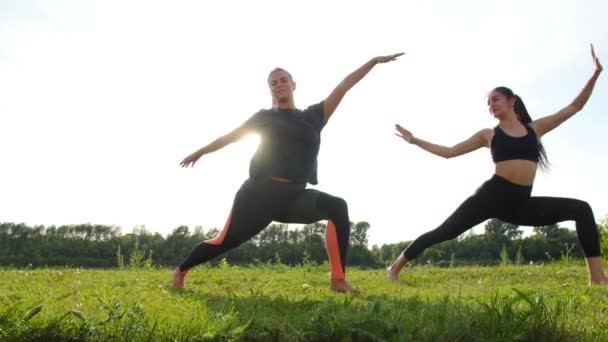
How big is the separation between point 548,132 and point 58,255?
Result: 44.2 meters

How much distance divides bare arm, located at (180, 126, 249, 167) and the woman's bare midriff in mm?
3201

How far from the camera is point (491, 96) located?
271 inches

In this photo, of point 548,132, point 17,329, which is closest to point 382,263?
point 548,132

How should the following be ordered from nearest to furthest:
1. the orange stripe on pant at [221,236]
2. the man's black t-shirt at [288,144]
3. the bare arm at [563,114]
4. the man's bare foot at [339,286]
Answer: the man's bare foot at [339,286] → the man's black t-shirt at [288,144] → the orange stripe on pant at [221,236] → the bare arm at [563,114]

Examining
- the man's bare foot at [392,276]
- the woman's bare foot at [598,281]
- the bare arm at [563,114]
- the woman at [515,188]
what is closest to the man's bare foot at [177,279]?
the man's bare foot at [392,276]

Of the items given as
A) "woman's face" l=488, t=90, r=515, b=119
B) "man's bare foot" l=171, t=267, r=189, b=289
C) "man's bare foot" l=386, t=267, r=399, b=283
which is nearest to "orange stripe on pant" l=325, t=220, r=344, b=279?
"man's bare foot" l=171, t=267, r=189, b=289

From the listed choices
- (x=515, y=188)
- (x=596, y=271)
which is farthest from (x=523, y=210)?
(x=596, y=271)

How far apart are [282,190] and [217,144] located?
0.90 meters

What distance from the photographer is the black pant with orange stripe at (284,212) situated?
5.60 metres

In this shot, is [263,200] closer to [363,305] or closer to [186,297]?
[186,297]

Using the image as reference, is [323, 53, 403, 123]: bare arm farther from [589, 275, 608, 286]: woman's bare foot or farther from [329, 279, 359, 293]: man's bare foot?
[589, 275, 608, 286]: woman's bare foot

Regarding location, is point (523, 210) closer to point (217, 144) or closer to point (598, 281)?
point (598, 281)

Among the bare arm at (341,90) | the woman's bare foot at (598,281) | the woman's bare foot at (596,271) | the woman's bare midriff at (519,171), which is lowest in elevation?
the woman's bare foot at (598,281)

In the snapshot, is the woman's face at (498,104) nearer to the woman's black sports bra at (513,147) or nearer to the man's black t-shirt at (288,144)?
the woman's black sports bra at (513,147)
